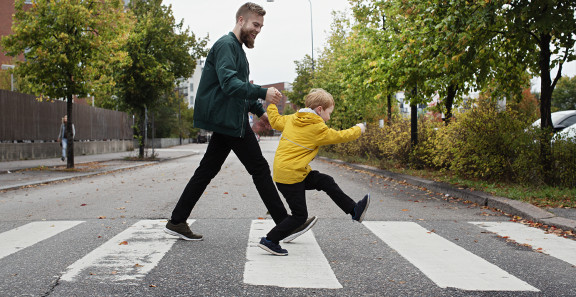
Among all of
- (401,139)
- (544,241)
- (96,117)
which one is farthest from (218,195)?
(96,117)

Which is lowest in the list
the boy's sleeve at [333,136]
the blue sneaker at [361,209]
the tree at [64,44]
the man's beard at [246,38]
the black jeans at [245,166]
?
the blue sneaker at [361,209]

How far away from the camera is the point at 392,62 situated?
11242 mm

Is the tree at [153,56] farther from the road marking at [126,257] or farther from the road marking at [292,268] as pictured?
the road marking at [292,268]

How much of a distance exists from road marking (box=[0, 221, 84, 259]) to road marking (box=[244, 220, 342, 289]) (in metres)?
2.14

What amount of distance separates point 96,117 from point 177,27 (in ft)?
31.9

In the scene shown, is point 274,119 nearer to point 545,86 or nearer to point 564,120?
point 545,86

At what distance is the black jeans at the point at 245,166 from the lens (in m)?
4.47

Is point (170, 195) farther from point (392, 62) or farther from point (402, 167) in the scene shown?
point (402, 167)

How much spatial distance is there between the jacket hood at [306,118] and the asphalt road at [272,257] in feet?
3.78

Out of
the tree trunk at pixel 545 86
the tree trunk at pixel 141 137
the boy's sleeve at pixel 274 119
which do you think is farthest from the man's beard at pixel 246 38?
the tree trunk at pixel 141 137

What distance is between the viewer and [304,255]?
428 cm

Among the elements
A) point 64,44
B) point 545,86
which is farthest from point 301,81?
point 545,86

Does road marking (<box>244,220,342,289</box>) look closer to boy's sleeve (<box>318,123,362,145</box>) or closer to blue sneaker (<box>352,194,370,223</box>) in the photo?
blue sneaker (<box>352,194,370,223</box>)

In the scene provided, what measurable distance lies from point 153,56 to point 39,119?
5.87 metres
